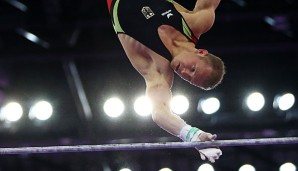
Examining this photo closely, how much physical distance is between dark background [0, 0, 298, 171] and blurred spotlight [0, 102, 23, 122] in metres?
0.09

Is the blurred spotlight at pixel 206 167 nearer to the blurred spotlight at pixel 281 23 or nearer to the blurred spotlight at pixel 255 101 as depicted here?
the blurred spotlight at pixel 255 101

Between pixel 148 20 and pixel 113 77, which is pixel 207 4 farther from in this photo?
pixel 113 77

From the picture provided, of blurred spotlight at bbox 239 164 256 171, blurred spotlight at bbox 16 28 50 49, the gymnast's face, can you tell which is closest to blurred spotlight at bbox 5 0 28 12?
blurred spotlight at bbox 16 28 50 49

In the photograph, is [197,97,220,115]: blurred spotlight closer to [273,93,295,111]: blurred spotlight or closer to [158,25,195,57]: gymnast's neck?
[273,93,295,111]: blurred spotlight

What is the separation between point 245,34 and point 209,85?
3.79m

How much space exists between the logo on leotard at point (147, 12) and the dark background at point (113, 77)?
2.51 metres

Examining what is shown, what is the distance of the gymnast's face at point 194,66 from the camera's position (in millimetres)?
4258

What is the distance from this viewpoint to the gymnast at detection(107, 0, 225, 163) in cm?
429

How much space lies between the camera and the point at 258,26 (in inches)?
312

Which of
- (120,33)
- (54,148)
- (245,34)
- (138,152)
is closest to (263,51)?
(245,34)

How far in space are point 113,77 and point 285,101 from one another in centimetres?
258

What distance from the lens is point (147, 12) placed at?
4.62 meters

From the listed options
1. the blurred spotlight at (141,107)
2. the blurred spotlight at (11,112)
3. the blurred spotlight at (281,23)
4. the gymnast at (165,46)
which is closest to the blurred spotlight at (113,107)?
the blurred spotlight at (141,107)

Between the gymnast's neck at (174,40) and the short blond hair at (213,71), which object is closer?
the short blond hair at (213,71)
